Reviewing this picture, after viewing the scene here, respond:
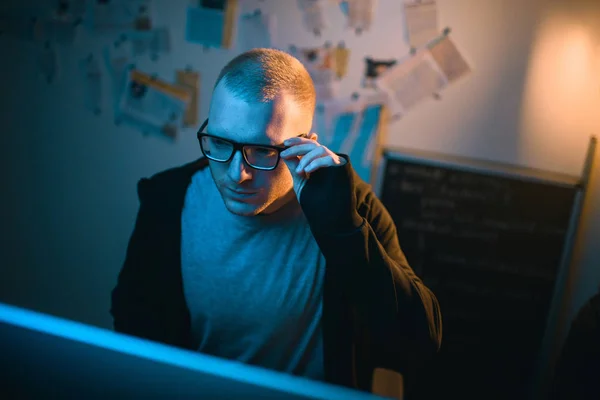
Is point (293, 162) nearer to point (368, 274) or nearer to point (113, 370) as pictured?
point (368, 274)

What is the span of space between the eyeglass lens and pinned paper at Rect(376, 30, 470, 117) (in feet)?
3.29

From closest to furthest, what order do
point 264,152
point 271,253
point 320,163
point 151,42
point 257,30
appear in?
point 320,163, point 264,152, point 271,253, point 257,30, point 151,42

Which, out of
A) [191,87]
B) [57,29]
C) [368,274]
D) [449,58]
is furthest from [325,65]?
[57,29]

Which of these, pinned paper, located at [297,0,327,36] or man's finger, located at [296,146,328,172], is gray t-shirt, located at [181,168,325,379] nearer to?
man's finger, located at [296,146,328,172]

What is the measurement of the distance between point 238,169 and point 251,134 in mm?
75

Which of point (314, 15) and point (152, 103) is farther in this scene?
point (152, 103)

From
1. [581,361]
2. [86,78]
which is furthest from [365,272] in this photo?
[86,78]

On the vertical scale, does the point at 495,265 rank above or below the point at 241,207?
below

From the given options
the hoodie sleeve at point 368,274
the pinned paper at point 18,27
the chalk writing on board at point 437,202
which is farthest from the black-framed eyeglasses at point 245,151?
the pinned paper at point 18,27

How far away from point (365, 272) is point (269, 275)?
31cm

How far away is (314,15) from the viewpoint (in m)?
1.72

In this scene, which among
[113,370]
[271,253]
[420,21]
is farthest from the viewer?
[420,21]

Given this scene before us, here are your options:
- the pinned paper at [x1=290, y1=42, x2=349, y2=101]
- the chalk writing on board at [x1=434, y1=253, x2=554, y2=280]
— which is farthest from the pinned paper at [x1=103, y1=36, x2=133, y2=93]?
the chalk writing on board at [x1=434, y1=253, x2=554, y2=280]

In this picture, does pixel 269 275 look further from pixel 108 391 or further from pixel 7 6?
pixel 7 6
